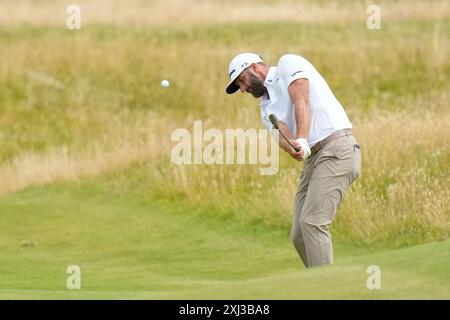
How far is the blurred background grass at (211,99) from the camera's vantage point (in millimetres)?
16109

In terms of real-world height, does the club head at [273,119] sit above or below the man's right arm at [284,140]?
above

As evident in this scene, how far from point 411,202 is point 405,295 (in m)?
6.53

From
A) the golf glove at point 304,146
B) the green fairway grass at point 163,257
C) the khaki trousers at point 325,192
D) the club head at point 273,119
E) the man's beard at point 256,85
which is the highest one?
the man's beard at point 256,85

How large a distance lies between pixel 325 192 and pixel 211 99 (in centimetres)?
2181

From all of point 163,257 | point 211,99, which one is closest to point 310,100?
point 163,257

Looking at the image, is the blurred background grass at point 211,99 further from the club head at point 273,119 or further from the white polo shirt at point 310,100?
the club head at point 273,119

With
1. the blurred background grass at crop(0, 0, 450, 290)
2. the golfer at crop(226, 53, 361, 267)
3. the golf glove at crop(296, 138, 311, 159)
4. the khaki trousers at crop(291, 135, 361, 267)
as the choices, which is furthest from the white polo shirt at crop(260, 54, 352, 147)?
the blurred background grass at crop(0, 0, 450, 290)

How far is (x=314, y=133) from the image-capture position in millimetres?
10367

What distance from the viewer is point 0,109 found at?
3219cm

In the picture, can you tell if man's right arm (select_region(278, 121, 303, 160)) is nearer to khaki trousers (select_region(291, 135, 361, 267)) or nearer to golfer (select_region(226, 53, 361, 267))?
golfer (select_region(226, 53, 361, 267))

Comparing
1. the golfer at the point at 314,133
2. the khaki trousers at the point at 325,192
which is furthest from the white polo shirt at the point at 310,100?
the khaki trousers at the point at 325,192

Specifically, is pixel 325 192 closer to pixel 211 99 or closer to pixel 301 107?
pixel 301 107
